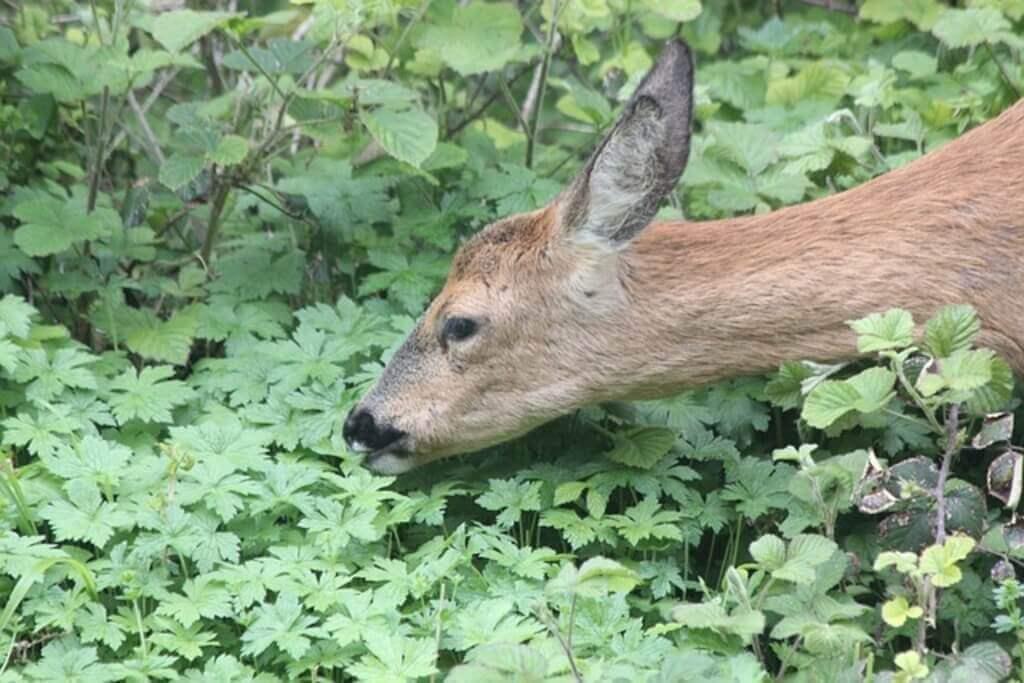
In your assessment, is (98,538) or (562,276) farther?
(562,276)

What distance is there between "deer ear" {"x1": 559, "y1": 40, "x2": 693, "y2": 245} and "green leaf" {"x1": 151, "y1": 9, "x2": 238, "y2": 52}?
4.82 feet

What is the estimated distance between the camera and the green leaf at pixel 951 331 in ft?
14.6

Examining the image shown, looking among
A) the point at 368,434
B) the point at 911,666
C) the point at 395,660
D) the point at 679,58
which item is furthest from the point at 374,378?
the point at 911,666

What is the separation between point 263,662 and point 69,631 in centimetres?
46

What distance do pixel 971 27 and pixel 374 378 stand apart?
2471mm

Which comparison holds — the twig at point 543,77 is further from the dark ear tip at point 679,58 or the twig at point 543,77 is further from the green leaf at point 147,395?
the green leaf at point 147,395

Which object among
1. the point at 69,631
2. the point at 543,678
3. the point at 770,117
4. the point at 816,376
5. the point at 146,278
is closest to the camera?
the point at 543,678

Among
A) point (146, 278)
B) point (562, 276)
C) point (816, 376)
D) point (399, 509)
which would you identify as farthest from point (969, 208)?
point (146, 278)

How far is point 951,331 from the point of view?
446cm

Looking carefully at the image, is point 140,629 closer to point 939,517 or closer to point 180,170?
point 939,517

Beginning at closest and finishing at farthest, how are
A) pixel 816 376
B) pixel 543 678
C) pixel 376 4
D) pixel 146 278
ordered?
pixel 543 678 < pixel 816 376 < pixel 376 4 < pixel 146 278

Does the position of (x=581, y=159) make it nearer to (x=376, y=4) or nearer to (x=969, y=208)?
(x=376, y=4)

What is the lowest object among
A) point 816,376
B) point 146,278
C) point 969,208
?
point 146,278

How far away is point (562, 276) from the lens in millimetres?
5223
